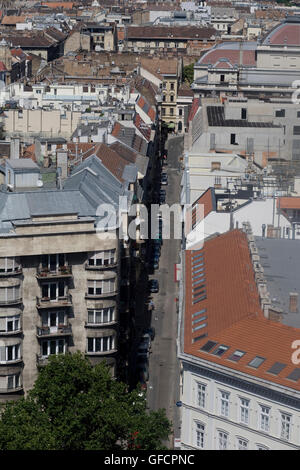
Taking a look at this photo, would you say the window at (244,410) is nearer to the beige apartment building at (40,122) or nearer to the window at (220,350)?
the window at (220,350)

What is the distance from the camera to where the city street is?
79.1m

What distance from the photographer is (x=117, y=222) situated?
6775 centimetres

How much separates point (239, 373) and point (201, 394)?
3593 millimetres

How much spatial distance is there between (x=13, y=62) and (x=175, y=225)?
76087 millimetres

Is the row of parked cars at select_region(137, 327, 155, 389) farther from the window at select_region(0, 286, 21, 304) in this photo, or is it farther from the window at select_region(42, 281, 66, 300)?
the window at select_region(0, 286, 21, 304)

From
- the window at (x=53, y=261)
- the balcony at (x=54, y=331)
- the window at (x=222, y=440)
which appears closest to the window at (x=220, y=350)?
the window at (x=222, y=440)

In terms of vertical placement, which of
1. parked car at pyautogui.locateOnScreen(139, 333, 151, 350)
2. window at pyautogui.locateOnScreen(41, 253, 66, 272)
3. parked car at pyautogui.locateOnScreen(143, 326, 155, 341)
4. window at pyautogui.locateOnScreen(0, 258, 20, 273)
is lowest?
window at pyautogui.locateOnScreen(0, 258, 20, 273)

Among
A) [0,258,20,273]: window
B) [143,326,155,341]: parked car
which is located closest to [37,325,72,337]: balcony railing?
[0,258,20,273]: window

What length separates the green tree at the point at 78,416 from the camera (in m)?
57.3

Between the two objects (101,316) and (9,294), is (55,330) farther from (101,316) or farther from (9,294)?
(9,294)

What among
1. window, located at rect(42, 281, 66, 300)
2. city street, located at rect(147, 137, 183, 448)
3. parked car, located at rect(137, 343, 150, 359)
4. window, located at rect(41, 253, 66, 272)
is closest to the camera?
window, located at rect(41, 253, 66, 272)

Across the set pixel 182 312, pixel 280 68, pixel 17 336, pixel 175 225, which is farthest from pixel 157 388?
Answer: pixel 280 68

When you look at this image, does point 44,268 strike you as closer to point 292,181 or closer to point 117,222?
point 117,222

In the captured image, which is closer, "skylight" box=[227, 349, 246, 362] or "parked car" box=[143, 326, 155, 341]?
"skylight" box=[227, 349, 246, 362]
